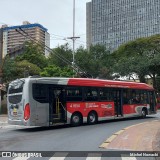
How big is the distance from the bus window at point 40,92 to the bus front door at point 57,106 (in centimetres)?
44

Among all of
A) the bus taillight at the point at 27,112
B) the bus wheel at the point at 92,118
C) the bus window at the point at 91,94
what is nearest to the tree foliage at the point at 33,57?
the bus window at the point at 91,94

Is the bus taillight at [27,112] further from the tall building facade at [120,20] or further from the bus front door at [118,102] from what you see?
the tall building facade at [120,20]

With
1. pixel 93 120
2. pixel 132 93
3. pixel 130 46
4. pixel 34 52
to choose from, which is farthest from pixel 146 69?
pixel 93 120

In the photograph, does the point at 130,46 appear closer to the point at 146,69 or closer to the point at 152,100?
the point at 146,69

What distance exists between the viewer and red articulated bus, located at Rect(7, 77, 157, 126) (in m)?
18.0

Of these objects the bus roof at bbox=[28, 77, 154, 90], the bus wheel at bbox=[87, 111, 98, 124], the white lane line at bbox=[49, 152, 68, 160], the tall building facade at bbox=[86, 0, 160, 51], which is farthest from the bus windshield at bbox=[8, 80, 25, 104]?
the tall building facade at bbox=[86, 0, 160, 51]

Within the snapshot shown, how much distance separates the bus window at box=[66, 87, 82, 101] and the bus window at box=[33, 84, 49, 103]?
177 cm

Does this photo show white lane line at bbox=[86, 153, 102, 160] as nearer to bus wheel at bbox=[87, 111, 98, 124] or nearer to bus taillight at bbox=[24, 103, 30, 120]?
bus taillight at bbox=[24, 103, 30, 120]

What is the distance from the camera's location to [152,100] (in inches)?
1126

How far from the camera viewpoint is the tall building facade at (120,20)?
61.1 m

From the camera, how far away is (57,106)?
19.2 metres

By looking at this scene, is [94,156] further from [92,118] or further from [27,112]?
[92,118]

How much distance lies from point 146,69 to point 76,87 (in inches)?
1333

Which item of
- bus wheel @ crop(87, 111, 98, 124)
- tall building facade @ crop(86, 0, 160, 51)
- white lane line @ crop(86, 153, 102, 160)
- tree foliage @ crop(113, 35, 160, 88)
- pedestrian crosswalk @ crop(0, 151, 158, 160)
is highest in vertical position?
tall building facade @ crop(86, 0, 160, 51)
